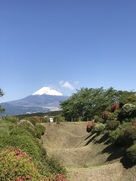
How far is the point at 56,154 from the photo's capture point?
72.7ft

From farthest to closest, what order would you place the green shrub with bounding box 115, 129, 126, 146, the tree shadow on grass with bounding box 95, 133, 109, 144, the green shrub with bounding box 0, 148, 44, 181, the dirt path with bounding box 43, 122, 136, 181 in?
the tree shadow on grass with bounding box 95, 133, 109, 144 → the green shrub with bounding box 115, 129, 126, 146 → the dirt path with bounding box 43, 122, 136, 181 → the green shrub with bounding box 0, 148, 44, 181

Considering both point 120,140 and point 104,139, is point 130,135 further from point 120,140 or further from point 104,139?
point 104,139

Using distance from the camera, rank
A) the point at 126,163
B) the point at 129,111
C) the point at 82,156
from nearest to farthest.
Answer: the point at 126,163
the point at 82,156
the point at 129,111

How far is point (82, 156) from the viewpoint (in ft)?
73.6

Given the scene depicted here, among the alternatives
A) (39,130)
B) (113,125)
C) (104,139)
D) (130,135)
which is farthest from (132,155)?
(39,130)

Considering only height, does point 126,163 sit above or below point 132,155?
below

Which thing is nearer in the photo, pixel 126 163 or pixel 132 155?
pixel 132 155

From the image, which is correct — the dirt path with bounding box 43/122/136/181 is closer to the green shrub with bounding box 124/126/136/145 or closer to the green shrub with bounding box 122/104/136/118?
the green shrub with bounding box 124/126/136/145

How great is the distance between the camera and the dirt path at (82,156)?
15.1m

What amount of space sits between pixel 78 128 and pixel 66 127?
6.16 ft

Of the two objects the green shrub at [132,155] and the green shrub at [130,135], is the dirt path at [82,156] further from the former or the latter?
the green shrub at [130,135]

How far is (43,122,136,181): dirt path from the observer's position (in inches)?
596

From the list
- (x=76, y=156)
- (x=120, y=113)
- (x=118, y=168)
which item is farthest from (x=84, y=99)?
(x=118, y=168)

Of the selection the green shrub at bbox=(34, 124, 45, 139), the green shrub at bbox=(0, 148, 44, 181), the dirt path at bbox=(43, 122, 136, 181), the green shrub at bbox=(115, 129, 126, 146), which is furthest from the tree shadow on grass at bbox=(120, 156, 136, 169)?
the green shrub at bbox=(34, 124, 45, 139)
